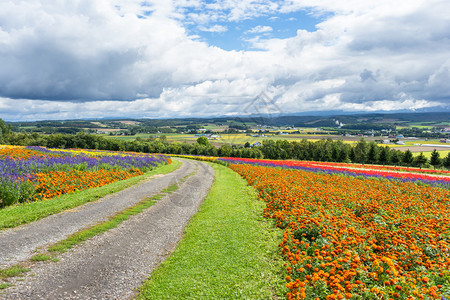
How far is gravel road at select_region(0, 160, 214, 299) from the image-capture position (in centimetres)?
596

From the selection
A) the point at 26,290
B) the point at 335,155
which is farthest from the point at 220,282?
the point at 335,155

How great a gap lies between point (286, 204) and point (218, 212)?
11.9ft

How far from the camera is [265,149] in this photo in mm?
89938

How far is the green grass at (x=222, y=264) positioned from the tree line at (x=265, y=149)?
64236mm

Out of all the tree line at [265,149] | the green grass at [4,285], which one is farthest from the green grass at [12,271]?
the tree line at [265,149]

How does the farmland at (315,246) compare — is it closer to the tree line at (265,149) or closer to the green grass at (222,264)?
the green grass at (222,264)

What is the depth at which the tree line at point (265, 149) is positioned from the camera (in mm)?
77750

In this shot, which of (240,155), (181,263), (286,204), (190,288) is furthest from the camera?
(240,155)

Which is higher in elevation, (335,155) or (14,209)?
(14,209)

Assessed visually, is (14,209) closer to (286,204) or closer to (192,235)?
(192,235)

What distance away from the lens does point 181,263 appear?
7.49 metres

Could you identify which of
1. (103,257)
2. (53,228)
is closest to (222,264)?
(103,257)

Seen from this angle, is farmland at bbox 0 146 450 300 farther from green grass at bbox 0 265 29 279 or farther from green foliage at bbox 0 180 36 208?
green grass at bbox 0 265 29 279

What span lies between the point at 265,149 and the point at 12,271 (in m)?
86.0
